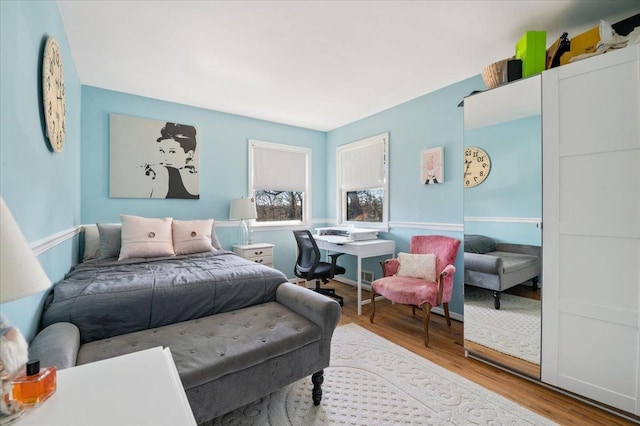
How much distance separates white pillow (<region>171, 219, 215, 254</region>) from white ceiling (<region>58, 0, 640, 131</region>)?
1.52 m

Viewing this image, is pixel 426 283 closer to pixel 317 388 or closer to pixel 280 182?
pixel 317 388

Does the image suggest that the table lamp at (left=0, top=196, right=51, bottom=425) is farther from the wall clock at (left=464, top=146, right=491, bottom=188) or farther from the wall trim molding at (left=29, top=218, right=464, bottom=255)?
the wall clock at (left=464, top=146, right=491, bottom=188)

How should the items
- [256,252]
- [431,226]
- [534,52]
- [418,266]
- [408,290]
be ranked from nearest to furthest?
[534,52], [408,290], [418,266], [431,226], [256,252]

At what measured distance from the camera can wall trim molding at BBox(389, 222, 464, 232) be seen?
121 inches

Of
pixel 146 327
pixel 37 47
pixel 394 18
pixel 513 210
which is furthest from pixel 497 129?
pixel 37 47

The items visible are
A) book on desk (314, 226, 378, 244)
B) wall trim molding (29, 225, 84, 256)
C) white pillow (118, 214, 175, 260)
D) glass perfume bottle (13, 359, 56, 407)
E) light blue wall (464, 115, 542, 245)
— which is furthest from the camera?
book on desk (314, 226, 378, 244)

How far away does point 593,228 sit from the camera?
5.77 feet

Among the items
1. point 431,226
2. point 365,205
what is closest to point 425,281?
point 431,226

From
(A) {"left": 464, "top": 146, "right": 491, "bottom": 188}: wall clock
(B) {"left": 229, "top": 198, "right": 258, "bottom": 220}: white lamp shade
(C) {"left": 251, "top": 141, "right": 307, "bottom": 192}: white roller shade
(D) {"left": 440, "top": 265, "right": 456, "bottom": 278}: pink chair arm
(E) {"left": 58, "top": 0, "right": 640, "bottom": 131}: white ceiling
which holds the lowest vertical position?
(D) {"left": 440, "top": 265, "right": 456, "bottom": 278}: pink chair arm

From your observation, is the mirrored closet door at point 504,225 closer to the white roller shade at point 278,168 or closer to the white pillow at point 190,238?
the white pillow at point 190,238

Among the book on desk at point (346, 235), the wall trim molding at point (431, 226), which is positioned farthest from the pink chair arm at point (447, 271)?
the book on desk at point (346, 235)

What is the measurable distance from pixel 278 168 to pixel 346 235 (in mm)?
1487

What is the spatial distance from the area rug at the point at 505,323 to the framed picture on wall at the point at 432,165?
51.5 inches

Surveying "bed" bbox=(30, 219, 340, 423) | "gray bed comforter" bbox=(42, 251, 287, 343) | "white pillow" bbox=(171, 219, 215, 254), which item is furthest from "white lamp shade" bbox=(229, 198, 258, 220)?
"bed" bbox=(30, 219, 340, 423)
